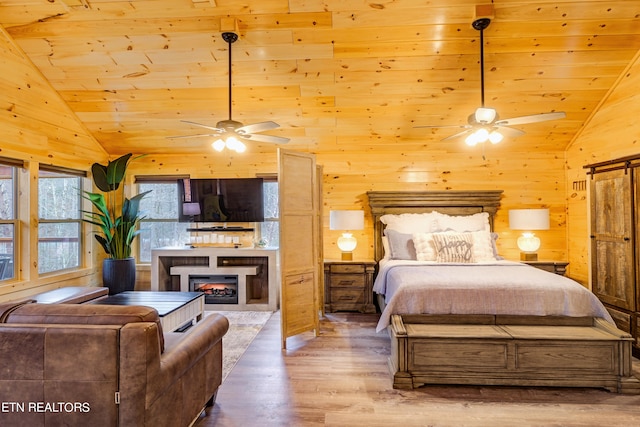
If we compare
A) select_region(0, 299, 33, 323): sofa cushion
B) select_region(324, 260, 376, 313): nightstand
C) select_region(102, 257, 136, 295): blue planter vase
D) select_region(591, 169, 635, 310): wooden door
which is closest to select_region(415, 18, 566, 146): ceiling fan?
select_region(591, 169, 635, 310): wooden door

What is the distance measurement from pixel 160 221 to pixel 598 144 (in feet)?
20.0

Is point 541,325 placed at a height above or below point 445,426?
above

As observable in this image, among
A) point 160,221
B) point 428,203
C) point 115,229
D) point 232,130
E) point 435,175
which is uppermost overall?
point 232,130

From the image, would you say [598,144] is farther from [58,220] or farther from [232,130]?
[58,220]

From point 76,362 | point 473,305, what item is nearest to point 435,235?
point 473,305

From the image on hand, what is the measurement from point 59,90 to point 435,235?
15.9 ft

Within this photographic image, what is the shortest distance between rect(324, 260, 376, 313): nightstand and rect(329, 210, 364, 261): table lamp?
0.74 feet

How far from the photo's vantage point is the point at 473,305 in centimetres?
312

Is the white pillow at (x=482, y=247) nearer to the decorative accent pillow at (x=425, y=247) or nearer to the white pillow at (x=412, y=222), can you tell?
the decorative accent pillow at (x=425, y=247)

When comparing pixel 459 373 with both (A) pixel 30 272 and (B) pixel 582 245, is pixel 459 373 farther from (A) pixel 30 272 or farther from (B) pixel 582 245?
(A) pixel 30 272

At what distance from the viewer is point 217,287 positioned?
5.28 metres

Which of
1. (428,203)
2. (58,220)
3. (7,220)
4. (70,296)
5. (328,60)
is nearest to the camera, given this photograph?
(70,296)

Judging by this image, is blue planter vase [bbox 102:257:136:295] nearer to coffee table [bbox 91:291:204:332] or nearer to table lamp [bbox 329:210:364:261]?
coffee table [bbox 91:291:204:332]

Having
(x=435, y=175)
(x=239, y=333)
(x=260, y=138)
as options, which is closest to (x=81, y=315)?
(x=260, y=138)
